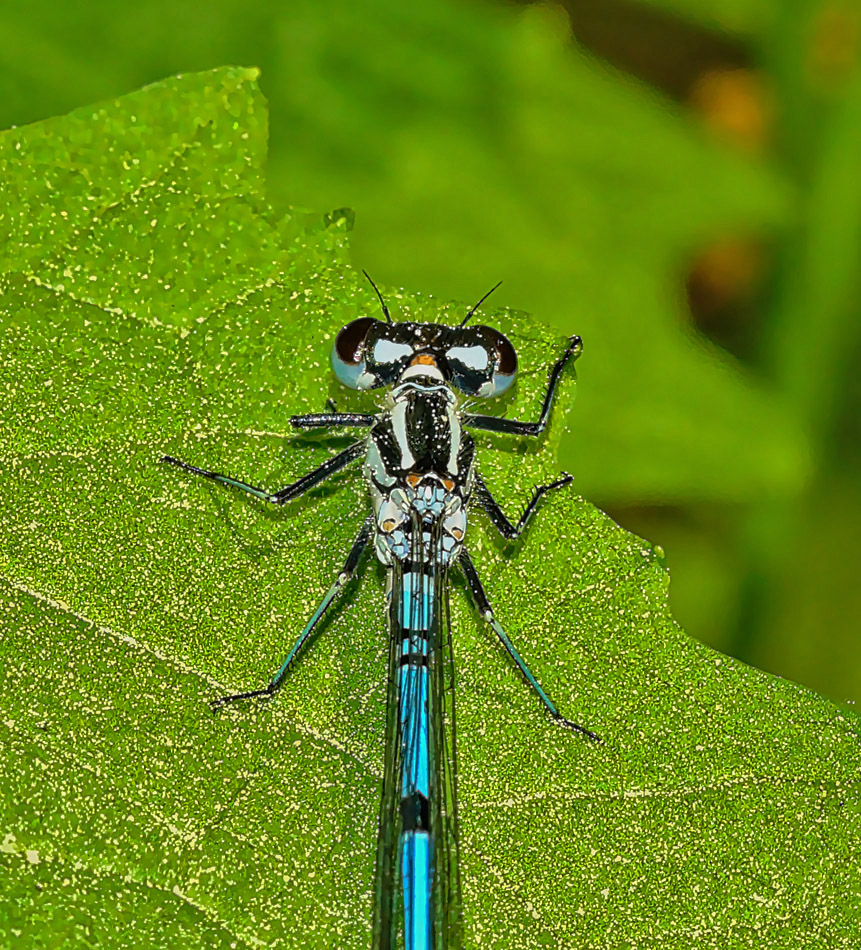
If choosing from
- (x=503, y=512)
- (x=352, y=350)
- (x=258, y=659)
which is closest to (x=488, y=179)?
(x=352, y=350)

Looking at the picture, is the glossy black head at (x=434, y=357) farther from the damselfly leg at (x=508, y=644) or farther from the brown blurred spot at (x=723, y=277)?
the brown blurred spot at (x=723, y=277)

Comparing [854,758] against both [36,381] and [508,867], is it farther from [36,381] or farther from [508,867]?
[36,381]

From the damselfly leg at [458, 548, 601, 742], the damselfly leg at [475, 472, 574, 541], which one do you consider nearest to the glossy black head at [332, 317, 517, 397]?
the damselfly leg at [475, 472, 574, 541]

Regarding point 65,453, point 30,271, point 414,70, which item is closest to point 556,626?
point 65,453

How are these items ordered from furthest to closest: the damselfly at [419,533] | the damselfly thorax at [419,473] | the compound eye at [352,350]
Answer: the damselfly thorax at [419,473]
the compound eye at [352,350]
the damselfly at [419,533]

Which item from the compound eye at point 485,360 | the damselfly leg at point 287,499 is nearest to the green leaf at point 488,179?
the compound eye at point 485,360

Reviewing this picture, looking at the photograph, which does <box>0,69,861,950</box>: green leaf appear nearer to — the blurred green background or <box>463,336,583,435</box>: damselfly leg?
<box>463,336,583,435</box>: damselfly leg
